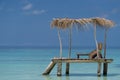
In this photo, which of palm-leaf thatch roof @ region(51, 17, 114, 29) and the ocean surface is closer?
palm-leaf thatch roof @ region(51, 17, 114, 29)

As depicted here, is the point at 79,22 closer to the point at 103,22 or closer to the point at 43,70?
the point at 103,22

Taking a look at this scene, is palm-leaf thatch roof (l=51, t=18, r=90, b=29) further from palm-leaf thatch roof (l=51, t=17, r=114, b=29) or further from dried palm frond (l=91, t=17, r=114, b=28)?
dried palm frond (l=91, t=17, r=114, b=28)

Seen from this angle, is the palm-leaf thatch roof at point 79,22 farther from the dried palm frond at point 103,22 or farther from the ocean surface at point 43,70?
the ocean surface at point 43,70

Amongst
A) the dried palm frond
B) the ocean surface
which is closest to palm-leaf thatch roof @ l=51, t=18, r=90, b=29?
the dried palm frond

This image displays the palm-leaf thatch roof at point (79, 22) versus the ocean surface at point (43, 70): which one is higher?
the palm-leaf thatch roof at point (79, 22)

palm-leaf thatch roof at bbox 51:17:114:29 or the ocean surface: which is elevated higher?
palm-leaf thatch roof at bbox 51:17:114:29

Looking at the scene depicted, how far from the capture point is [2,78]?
23.5 metres

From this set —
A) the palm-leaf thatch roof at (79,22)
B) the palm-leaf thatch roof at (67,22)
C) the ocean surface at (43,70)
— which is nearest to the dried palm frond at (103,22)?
the palm-leaf thatch roof at (79,22)

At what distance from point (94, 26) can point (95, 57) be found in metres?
1.49

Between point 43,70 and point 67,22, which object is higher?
point 67,22

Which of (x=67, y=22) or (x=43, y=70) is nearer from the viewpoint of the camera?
(x=67, y=22)

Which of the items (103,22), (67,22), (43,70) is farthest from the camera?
(43,70)

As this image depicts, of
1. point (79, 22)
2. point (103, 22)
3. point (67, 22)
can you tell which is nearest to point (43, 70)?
point (67, 22)

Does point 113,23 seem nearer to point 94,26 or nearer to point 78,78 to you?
point 94,26
